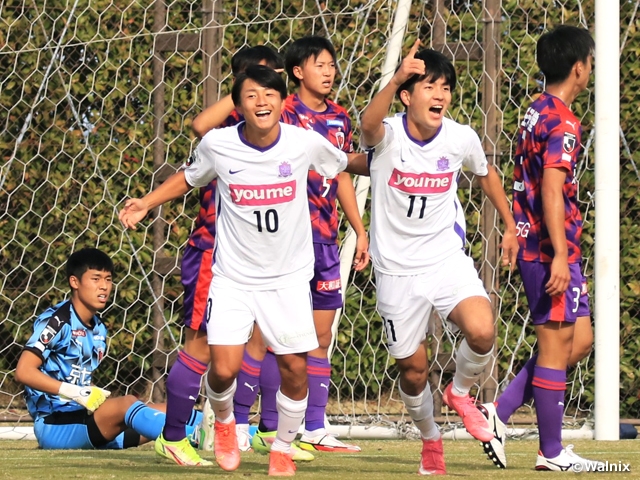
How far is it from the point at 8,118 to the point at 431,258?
3.77 metres

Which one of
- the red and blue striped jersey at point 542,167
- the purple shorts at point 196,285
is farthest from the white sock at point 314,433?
the red and blue striped jersey at point 542,167

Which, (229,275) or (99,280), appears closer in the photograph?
(229,275)

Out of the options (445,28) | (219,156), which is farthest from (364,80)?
(219,156)

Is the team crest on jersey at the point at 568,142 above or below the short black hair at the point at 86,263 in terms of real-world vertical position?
above

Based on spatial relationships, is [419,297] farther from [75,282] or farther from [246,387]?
[75,282]

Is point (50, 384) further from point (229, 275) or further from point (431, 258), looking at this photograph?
point (431, 258)

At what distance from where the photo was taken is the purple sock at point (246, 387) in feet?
19.3

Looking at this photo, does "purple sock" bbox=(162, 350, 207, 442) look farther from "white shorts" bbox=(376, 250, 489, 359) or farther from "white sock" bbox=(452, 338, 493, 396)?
"white sock" bbox=(452, 338, 493, 396)

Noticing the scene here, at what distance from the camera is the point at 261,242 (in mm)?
4668

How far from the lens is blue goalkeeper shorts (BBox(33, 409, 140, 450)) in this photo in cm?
621

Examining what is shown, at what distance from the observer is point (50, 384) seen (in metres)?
5.94

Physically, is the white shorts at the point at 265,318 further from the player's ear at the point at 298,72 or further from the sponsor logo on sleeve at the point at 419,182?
the player's ear at the point at 298,72

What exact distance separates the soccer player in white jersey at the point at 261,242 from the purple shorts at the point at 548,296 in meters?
0.88

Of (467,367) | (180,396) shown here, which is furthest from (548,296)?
(180,396)
